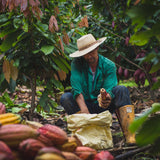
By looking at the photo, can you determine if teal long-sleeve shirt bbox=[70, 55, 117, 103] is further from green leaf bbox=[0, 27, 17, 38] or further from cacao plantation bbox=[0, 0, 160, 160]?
green leaf bbox=[0, 27, 17, 38]

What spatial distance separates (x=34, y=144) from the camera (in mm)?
1122

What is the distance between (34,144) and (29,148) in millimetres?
34

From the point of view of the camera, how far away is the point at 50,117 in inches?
158

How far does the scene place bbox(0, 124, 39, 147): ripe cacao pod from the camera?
1.14 m

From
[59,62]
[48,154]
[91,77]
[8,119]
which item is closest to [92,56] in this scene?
[91,77]

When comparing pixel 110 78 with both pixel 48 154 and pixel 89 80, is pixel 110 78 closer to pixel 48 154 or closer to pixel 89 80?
pixel 89 80

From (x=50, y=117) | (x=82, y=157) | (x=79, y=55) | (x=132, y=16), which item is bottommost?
(x=50, y=117)

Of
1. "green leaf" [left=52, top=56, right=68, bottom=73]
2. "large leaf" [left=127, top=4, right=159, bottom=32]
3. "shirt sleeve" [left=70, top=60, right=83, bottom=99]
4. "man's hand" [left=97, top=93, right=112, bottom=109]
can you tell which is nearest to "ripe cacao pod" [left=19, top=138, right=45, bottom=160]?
"large leaf" [left=127, top=4, right=159, bottom=32]

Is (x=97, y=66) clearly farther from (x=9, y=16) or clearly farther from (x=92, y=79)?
(x=9, y=16)

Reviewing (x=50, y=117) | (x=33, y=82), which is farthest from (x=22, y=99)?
(x=33, y=82)

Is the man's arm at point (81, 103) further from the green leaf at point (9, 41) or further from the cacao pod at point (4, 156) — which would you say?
the cacao pod at point (4, 156)

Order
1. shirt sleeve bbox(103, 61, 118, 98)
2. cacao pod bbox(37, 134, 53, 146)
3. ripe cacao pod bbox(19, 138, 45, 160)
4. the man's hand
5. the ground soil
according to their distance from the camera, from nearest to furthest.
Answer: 1. ripe cacao pod bbox(19, 138, 45, 160)
2. cacao pod bbox(37, 134, 53, 146)
3. the ground soil
4. the man's hand
5. shirt sleeve bbox(103, 61, 118, 98)

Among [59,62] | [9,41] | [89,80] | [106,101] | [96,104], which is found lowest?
[96,104]

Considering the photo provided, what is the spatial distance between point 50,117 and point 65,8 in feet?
5.34
